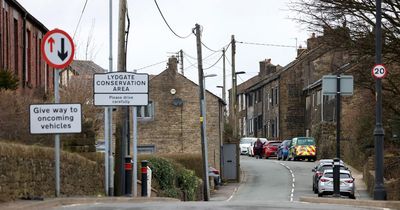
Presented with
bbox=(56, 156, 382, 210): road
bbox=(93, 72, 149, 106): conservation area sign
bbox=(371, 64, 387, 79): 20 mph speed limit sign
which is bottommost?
A: bbox=(56, 156, 382, 210): road

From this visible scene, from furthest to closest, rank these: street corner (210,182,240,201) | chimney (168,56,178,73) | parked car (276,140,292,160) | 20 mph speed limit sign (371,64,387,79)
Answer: parked car (276,140,292,160), chimney (168,56,178,73), street corner (210,182,240,201), 20 mph speed limit sign (371,64,387,79)

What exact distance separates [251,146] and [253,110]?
68.7ft

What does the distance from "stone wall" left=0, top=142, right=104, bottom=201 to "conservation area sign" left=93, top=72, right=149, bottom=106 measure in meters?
1.85

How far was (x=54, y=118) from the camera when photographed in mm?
15375

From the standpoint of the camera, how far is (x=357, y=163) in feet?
169

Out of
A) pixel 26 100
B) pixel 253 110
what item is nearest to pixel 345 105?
pixel 253 110

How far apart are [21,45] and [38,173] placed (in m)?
21.6

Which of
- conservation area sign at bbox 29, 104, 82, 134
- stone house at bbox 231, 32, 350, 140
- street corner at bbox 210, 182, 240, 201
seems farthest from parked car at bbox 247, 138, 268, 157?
conservation area sign at bbox 29, 104, 82, 134

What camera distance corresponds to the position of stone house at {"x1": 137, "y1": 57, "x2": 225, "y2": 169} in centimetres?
5447

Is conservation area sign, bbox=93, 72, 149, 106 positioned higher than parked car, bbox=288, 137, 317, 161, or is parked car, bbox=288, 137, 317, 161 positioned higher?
conservation area sign, bbox=93, 72, 149, 106

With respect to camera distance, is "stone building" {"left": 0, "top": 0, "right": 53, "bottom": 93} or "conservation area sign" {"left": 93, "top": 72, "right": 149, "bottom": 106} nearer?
"conservation area sign" {"left": 93, "top": 72, "right": 149, "bottom": 106}

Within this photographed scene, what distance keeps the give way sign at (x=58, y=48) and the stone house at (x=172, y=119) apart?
39246 mm

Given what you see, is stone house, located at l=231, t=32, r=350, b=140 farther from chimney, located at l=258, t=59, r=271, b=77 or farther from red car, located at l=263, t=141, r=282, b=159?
chimney, located at l=258, t=59, r=271, b=77

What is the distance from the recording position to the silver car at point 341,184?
34.8m
